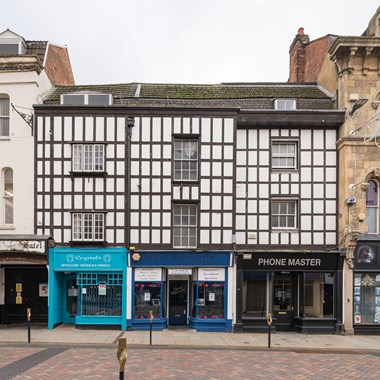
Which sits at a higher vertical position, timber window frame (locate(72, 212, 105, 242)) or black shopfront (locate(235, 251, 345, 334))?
timber window frame (locate(72, 212, 105, 242))

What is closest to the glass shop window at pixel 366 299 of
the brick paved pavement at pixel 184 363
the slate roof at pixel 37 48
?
the brick paved pavement at pixel 184 363

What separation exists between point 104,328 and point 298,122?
1181 centimetres

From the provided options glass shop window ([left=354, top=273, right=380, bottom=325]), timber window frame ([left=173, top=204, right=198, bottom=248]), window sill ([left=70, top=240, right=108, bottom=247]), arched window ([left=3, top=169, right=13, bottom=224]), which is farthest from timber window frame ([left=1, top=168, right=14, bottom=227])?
glass shop window ([left=354, top=273, right=380, bottom=325])

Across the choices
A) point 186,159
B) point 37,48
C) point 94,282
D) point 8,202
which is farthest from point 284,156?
point 37,48

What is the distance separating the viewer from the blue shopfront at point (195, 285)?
17295 mm

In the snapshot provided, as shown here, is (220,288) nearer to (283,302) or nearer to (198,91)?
(283,302)

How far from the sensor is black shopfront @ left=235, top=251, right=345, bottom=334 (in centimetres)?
1747

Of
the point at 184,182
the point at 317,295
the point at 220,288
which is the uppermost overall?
the point at 184,182

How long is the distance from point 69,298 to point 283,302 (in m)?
9.42

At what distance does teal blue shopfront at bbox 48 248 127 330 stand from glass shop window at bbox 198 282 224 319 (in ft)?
10.4

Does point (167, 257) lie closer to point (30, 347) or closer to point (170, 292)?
point (170, 292)

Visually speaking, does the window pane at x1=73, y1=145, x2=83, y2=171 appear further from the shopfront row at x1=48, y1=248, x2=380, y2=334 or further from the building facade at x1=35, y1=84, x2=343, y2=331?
the shopfront row at x1=48, y1=248, x2=380, y2=334

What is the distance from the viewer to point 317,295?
17.8m

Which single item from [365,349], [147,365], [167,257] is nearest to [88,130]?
[167,257]
